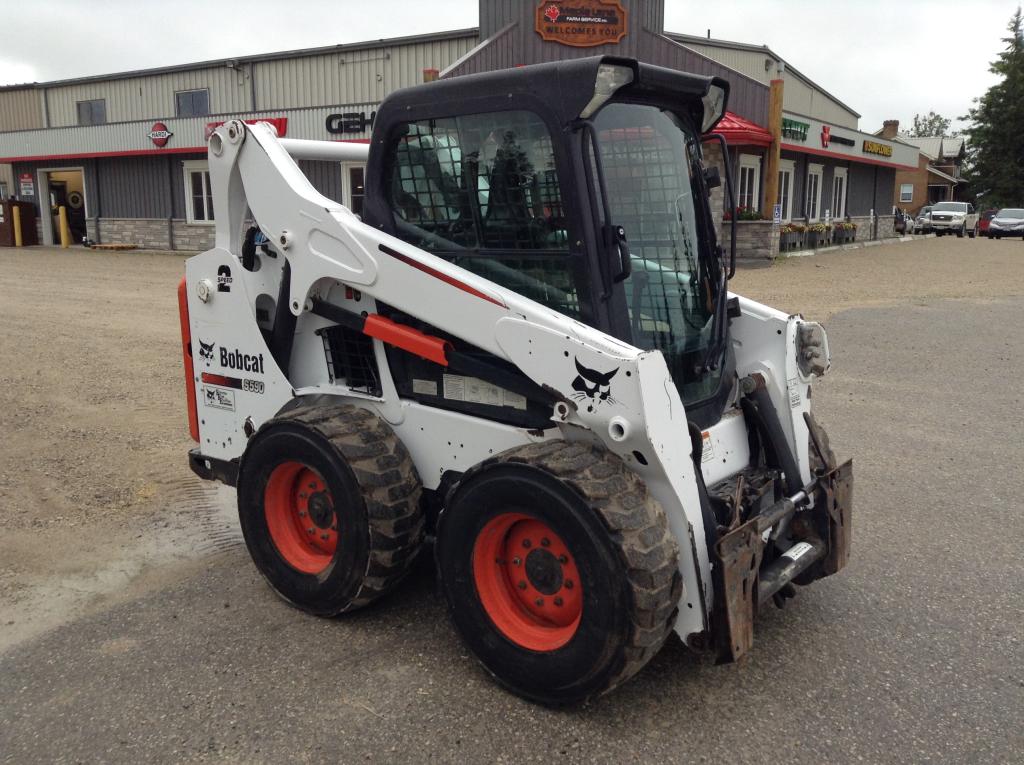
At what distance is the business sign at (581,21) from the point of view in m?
22.0

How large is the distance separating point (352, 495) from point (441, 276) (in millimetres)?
996

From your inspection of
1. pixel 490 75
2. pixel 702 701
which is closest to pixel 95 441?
pixel 490 75

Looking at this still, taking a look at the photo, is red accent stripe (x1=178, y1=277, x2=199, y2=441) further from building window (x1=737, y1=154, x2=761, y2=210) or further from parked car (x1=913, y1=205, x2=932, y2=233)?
parked car (x1=913, y1=205, x2=932, y2=233)

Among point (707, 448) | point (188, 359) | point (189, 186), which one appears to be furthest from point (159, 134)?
point (707, 448)

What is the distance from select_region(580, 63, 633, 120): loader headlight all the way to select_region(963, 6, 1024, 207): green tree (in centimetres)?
5935

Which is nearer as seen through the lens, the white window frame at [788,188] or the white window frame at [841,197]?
the white window frame at [788,188]

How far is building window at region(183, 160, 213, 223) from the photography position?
86.6ft

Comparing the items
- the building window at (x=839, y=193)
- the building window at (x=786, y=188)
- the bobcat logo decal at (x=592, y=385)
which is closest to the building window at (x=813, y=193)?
the building window at (x=786, y=188)

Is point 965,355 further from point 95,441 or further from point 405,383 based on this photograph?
point 95,441

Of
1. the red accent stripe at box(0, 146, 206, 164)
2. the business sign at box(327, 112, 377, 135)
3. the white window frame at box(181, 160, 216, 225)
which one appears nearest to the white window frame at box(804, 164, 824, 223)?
the business sign at box(327, 112, 377, 135)

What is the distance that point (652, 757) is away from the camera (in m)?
3.01

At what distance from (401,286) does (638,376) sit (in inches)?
44.2

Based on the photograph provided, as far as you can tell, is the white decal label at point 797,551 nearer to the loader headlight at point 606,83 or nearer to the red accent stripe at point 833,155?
the loader headlight at point 606,83

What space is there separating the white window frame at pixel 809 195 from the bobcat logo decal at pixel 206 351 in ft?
89.6
